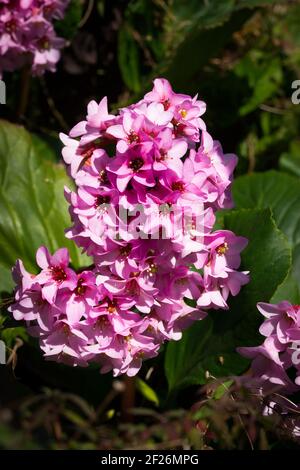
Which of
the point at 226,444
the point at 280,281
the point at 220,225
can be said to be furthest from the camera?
the point at 220,225

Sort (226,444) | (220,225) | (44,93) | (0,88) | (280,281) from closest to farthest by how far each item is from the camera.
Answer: (226,444)
(280,281)
(220,225)
(0,88)
(44,93)

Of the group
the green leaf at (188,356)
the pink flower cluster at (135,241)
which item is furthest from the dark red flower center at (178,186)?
the green leaf at (188,356)

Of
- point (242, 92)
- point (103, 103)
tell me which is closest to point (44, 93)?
point (242, 92)

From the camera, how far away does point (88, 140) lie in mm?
1169

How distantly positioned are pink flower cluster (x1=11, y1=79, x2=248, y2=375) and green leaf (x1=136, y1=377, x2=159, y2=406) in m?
0.24

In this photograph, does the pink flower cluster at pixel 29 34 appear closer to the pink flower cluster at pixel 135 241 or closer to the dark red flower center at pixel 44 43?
the dark red flower center at pixel 44 43

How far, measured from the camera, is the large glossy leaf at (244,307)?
134 centimetres

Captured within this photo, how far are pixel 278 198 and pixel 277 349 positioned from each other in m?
→ 0.57

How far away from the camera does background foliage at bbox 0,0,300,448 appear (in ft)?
4.15

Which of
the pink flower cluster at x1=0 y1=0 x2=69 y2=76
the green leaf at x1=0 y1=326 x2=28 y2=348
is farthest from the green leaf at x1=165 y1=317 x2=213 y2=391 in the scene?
the pink flower cluster at x1=0 y1=0 x2=69 y2=76

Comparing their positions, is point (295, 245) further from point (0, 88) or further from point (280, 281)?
point (0, 88)

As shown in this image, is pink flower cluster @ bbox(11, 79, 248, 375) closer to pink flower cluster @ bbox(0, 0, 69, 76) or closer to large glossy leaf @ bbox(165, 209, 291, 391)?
large glossy leaf @ bbox(165, 209, 291, 391)

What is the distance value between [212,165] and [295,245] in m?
0.51

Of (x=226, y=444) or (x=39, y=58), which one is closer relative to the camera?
(x=226, y=444)
